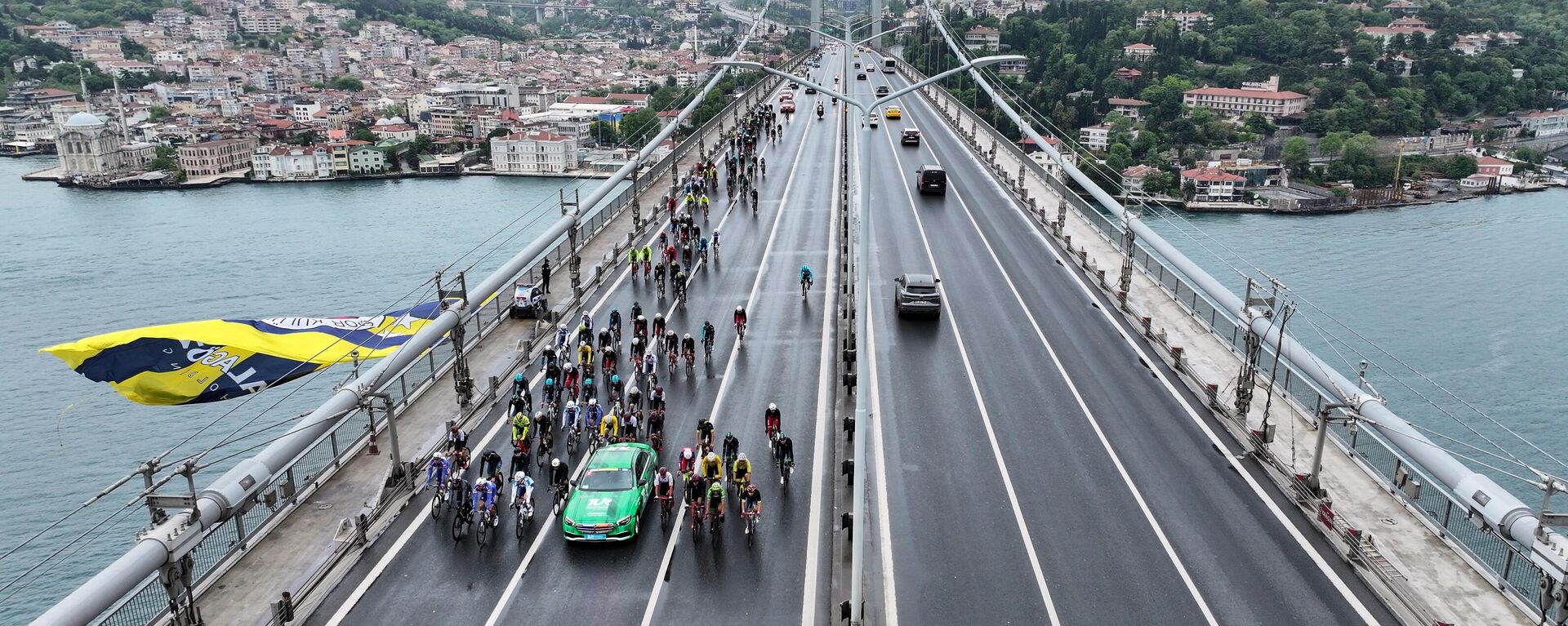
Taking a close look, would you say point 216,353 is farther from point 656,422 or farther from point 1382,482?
point 1382,482

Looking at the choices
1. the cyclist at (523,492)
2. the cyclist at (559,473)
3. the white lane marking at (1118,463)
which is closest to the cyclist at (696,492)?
the cyclist at (559,473)

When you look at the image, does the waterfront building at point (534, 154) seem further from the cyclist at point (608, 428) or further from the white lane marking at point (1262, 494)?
the cyclist at point (608, 428)

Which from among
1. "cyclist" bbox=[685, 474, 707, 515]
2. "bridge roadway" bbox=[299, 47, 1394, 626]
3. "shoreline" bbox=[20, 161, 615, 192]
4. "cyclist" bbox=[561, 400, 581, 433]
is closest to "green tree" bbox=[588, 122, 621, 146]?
"shoreline" bbox=[20, 161, 615, 192]

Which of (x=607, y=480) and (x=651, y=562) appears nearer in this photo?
(x=651, y=562)

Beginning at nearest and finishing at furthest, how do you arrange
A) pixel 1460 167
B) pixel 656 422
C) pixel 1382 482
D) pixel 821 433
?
pixel 1382 482
pixel 656 422
pixel 821 433
pixel 1460 167

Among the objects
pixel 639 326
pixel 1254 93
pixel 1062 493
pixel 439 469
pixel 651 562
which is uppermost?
pixel 1254 93

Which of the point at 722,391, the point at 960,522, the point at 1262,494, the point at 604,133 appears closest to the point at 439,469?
the point at 722,391
